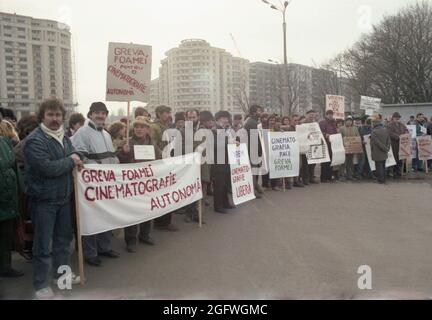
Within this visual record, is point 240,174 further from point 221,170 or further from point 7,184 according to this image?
point 7,184

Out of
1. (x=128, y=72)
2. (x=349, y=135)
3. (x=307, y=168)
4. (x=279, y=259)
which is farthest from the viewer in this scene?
(x=349, y=135)

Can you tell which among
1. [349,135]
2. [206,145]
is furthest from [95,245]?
[349,135]

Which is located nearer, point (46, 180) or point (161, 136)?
point (46, 180)

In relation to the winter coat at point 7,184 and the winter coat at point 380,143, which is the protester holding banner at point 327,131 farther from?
the winter coat at point 7,184

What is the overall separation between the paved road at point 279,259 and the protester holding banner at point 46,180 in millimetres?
404

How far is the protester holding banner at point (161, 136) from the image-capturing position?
656 centimetres

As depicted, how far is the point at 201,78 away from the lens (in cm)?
5731

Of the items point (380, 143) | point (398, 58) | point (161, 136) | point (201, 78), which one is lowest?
point (380, 143)

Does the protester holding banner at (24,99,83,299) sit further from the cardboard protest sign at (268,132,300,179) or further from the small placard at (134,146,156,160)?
the cardboard protest sign at (268,132,300,179)

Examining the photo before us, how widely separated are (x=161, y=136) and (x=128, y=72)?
1569mm

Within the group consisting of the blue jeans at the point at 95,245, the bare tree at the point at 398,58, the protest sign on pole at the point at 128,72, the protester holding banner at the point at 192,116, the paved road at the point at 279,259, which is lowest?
the paved road at the point at 279,259

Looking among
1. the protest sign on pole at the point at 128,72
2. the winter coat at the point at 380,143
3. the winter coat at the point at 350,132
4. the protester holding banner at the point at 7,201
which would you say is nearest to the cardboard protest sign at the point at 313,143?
the winter coat at the point at 350,132
